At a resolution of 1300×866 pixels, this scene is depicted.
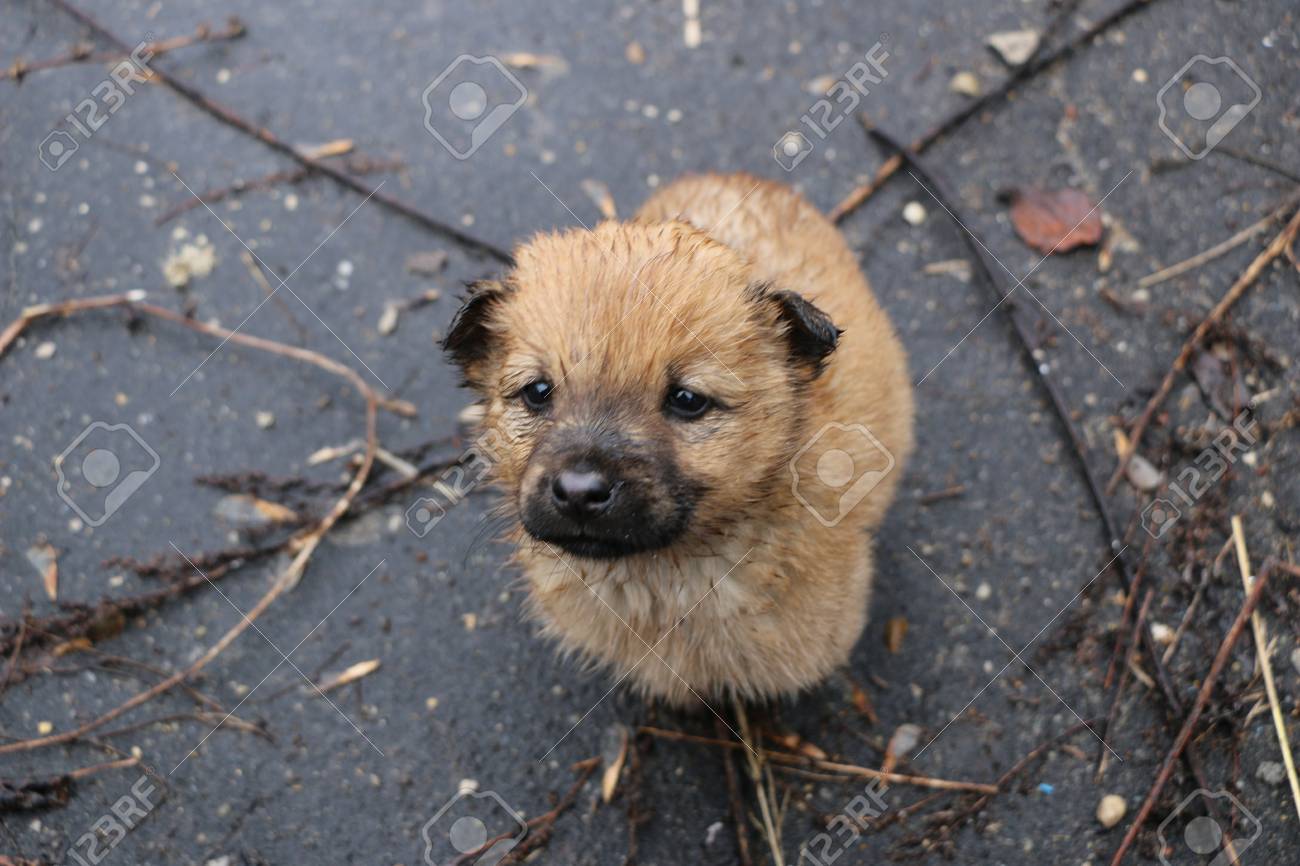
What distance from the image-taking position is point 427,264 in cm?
513

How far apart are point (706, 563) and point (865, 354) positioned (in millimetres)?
973

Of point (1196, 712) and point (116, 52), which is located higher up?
point (1196, 712)

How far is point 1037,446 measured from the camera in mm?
4699

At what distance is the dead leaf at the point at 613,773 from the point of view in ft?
13.9

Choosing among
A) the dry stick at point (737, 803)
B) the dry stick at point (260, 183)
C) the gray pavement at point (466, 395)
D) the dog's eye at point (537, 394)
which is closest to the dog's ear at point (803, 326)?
the dog's eye at point (537, 394)

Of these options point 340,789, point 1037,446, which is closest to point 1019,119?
point 1037,446

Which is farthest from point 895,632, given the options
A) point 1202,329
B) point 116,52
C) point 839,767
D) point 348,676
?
point 116,52

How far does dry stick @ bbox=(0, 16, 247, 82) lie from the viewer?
5.50m

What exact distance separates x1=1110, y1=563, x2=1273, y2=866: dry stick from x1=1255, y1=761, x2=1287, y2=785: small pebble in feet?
0.92

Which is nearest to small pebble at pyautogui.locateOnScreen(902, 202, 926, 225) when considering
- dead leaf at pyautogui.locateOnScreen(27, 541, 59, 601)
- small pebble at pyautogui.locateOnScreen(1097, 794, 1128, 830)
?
small pebble at pyautogui.locateOnScreen(1097, 794, 1128, 830)

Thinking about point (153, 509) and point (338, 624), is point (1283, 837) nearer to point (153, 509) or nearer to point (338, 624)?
point (338, 624)

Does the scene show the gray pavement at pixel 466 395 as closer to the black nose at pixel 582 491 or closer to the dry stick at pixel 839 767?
the dry stick at pixel 839 767

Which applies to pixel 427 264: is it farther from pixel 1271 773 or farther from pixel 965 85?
pixel 1271 773

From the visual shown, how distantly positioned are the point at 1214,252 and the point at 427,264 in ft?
12.2
